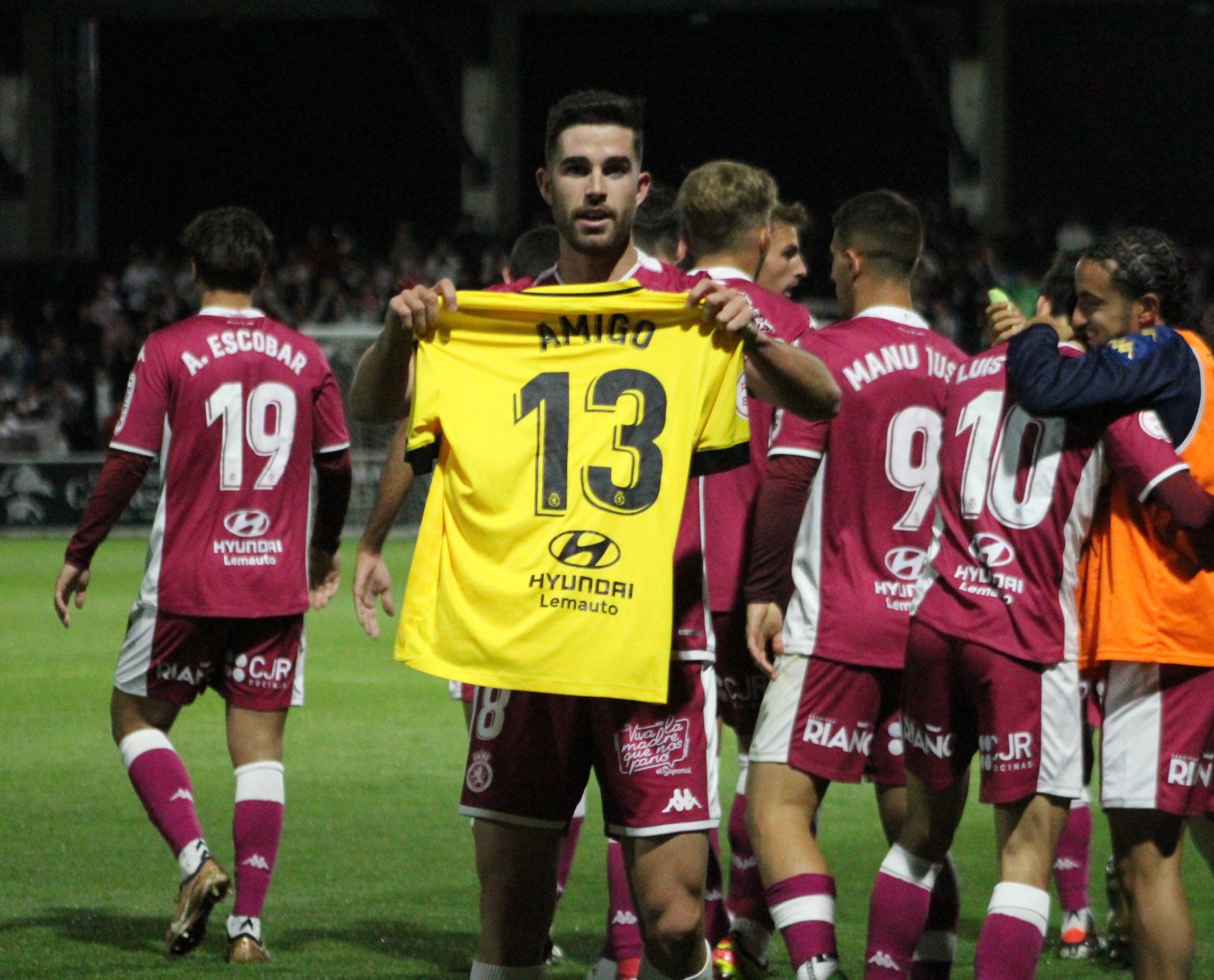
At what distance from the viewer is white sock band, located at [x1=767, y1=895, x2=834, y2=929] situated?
177 inches

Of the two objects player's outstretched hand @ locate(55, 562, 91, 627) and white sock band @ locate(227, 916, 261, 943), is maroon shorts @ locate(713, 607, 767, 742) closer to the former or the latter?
white sock band @ locate(227, 916, 261, 943)

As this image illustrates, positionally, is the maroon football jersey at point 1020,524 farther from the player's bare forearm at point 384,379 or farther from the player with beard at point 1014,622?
the player's bare forearm at point 384,379

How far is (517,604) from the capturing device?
3.62 metres

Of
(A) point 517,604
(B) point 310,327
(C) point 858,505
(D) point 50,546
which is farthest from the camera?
(B) point 310,327

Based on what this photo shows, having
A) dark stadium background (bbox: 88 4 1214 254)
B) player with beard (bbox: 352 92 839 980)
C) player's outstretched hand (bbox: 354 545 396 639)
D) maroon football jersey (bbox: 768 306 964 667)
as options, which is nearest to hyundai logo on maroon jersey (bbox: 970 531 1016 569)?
maroon football jersey (bbox: 768 306 964 667)

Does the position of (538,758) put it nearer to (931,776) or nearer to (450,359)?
(450,359)

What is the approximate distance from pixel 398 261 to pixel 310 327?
4383mm

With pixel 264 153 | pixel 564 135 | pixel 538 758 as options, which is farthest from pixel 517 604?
pixel 264 153

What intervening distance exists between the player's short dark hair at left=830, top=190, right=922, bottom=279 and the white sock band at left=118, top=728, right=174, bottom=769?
7.81ft

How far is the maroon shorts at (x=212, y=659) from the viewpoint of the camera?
5.41 metres

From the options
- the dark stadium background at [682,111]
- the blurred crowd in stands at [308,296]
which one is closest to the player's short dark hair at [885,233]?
the blurred crowd in stands at [308,296]

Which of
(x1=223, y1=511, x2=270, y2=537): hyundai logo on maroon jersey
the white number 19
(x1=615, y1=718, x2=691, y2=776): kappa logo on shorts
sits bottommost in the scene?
(x1=615, y1=718, x2=691, y2=776): kappa logo on shorts

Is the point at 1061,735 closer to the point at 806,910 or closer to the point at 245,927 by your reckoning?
the point at 806,910

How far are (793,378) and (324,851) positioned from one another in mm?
3613
